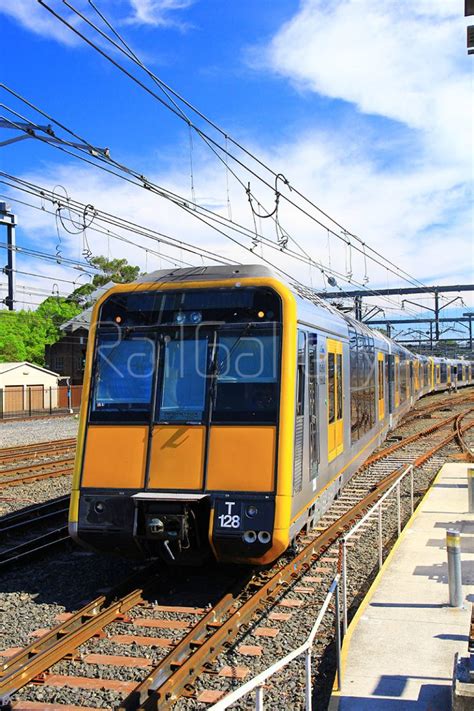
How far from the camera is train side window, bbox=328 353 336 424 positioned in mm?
9359

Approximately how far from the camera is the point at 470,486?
36.3ft

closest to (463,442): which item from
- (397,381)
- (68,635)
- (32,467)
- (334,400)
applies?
(397,381)

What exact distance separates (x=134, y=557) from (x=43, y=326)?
196 feet

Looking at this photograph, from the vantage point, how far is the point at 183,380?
7.37 meters

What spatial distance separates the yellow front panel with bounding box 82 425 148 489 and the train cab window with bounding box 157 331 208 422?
1.20 ft

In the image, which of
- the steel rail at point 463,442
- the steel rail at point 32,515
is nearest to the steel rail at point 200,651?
the steel rail at point 32,515

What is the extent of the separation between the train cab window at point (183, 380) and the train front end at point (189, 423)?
0.04ft

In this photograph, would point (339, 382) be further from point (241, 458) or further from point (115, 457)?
point (115, 457)

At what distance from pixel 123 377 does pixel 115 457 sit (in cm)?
87

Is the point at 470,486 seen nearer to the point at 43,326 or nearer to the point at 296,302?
the point at 296,302

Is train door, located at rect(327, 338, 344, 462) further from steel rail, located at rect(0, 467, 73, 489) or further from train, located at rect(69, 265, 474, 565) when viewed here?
steel rail, located at rect(0, 467, 73, 489)

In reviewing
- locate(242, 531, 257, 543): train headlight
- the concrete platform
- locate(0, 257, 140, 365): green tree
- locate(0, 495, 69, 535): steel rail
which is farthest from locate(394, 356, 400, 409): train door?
locate(0, 257, 140, 365): green tree

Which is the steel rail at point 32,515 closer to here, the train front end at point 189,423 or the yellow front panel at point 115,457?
the yellow front panel at point 115,457

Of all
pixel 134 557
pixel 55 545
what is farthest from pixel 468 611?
pixel 55 545
